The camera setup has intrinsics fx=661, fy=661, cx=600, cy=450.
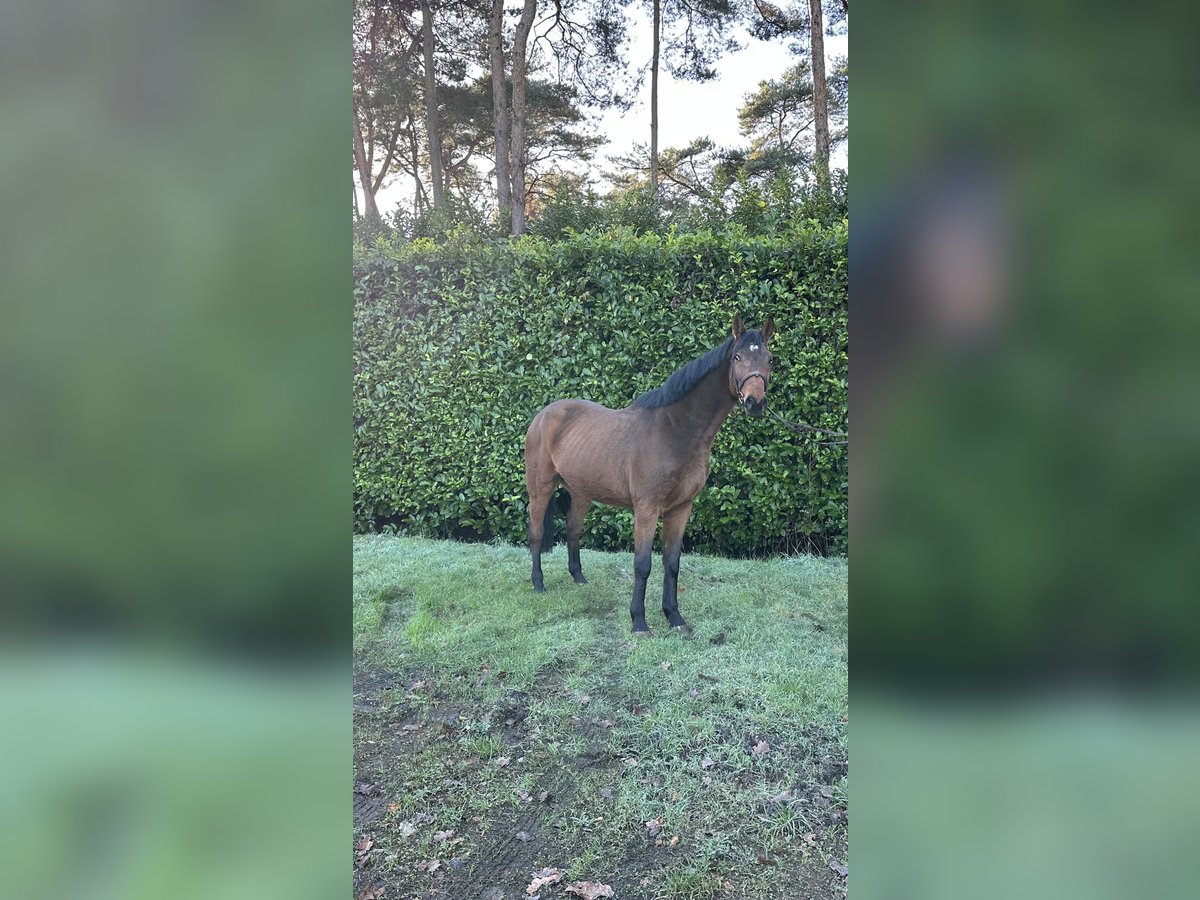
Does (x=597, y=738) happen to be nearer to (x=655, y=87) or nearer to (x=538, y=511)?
(x=538, y=511)

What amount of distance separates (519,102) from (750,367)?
11.5ft

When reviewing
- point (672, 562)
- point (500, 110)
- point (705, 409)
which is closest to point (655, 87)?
point (500, 110)

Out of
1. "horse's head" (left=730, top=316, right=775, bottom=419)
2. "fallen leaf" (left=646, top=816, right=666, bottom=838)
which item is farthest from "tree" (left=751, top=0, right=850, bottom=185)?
"fallen leaf" (left=646, top=816, right=666, bottom=838)

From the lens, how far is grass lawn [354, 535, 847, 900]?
1.80m

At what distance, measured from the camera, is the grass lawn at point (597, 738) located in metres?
1.80

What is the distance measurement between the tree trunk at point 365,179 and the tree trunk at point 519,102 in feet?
3.86

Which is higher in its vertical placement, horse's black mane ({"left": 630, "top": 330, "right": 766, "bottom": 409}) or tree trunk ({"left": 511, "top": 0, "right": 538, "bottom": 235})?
tree trunk ({"left": 511, "top": 0, "right": 538, "bottom": 235})

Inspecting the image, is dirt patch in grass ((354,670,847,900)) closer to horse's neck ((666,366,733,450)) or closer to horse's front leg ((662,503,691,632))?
horse's front leg ((662,503,691,632))

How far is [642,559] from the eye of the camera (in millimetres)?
3277

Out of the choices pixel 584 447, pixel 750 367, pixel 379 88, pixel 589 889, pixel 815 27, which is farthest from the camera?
pixel 815 27
